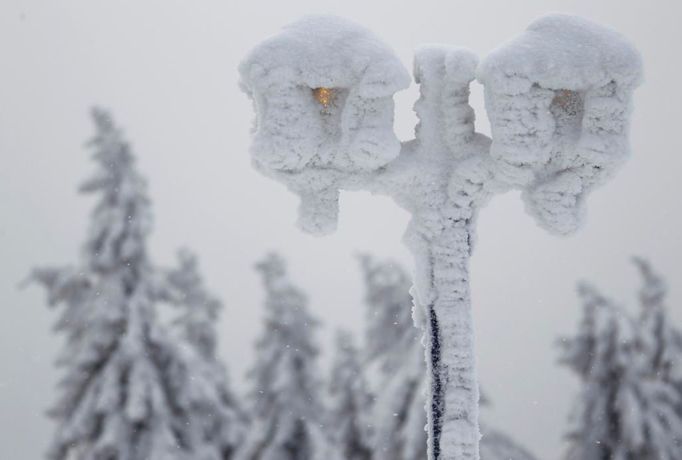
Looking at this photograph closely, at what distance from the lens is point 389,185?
3135mm

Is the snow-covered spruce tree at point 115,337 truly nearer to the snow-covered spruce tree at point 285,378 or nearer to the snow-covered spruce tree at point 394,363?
the snow-covered spruce tree at point 285,378

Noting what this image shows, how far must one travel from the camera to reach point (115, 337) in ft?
29.9

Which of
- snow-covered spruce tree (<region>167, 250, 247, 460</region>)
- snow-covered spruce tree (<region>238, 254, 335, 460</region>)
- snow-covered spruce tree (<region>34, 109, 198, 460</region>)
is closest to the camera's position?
snow-covered spruce tree (<region>34, 109, 198, 460</region>)

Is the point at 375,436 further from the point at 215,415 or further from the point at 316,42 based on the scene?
the point at 316,42

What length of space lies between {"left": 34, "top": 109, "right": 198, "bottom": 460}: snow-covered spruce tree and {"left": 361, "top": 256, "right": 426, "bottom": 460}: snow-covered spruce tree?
2926 mm

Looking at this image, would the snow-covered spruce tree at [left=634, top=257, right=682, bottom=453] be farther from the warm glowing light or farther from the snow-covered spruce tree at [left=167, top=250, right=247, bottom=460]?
the warm glowing light

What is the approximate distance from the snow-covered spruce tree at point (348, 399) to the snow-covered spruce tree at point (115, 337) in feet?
9.62

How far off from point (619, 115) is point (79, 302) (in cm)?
808

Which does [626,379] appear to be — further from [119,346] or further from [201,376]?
[119,346]

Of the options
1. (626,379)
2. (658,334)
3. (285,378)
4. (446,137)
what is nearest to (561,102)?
(446,137)

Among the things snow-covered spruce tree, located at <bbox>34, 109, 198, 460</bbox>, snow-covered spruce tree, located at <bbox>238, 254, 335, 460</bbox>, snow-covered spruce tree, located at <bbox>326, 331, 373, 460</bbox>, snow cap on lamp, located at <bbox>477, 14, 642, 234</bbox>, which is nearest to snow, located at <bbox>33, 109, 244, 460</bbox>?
snow-covered spruce tree, located at <bbox>34, 109, 198, 460</bbox>

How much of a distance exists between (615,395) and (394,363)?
3.57 meters

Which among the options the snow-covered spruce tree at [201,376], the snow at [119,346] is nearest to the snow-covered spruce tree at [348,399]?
the snow-covered spruce tree at [201,376]

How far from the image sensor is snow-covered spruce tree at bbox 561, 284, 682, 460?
10578mm
